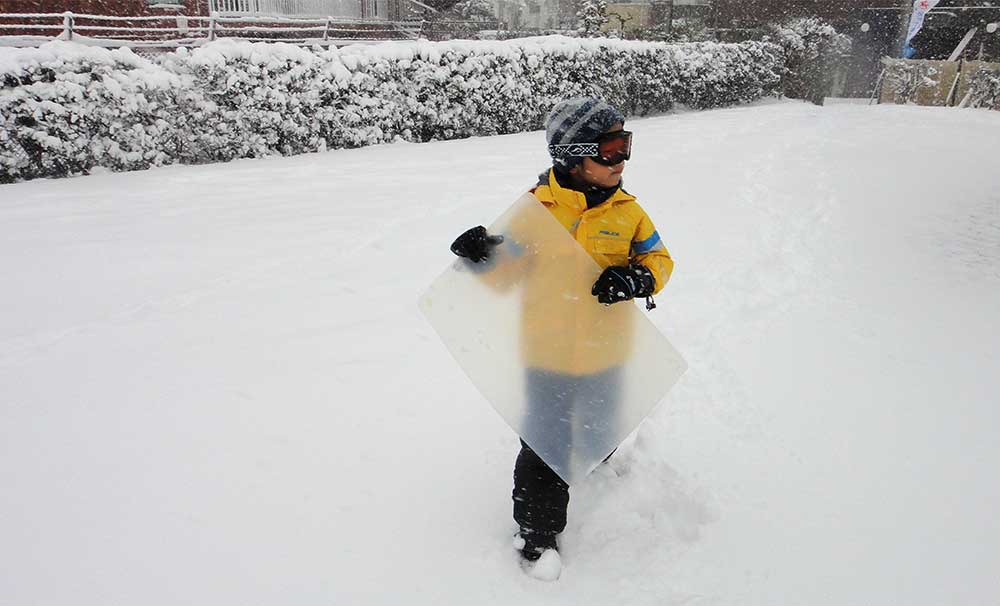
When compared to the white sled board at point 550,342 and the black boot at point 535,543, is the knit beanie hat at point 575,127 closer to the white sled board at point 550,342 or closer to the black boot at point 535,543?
the white sled board at point 550,342

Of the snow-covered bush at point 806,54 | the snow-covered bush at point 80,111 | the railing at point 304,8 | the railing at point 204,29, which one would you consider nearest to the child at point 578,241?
the snow-covered bush at point 80,111

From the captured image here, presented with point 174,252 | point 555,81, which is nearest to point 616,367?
point 174,252

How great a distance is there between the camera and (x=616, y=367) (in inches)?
83.0

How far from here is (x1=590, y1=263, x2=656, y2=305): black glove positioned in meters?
1.84

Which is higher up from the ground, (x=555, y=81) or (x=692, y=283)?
(x=555, y=81)

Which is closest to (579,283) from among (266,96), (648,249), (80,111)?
(648,249)

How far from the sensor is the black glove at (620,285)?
1844 millimetres

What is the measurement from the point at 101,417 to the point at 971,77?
2334 cm

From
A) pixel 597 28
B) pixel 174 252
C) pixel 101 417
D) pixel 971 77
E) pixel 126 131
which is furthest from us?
pixel 597 28

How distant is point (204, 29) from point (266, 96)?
727cm

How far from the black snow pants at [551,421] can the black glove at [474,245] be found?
451 mm

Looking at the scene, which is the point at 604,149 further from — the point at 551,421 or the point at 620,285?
the point at 551,421

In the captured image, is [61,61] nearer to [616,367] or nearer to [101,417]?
[101,417]

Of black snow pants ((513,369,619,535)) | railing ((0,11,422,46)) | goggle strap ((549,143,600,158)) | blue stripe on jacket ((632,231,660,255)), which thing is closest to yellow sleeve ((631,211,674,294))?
blue stripe on jacket ((632,231,660,255))
